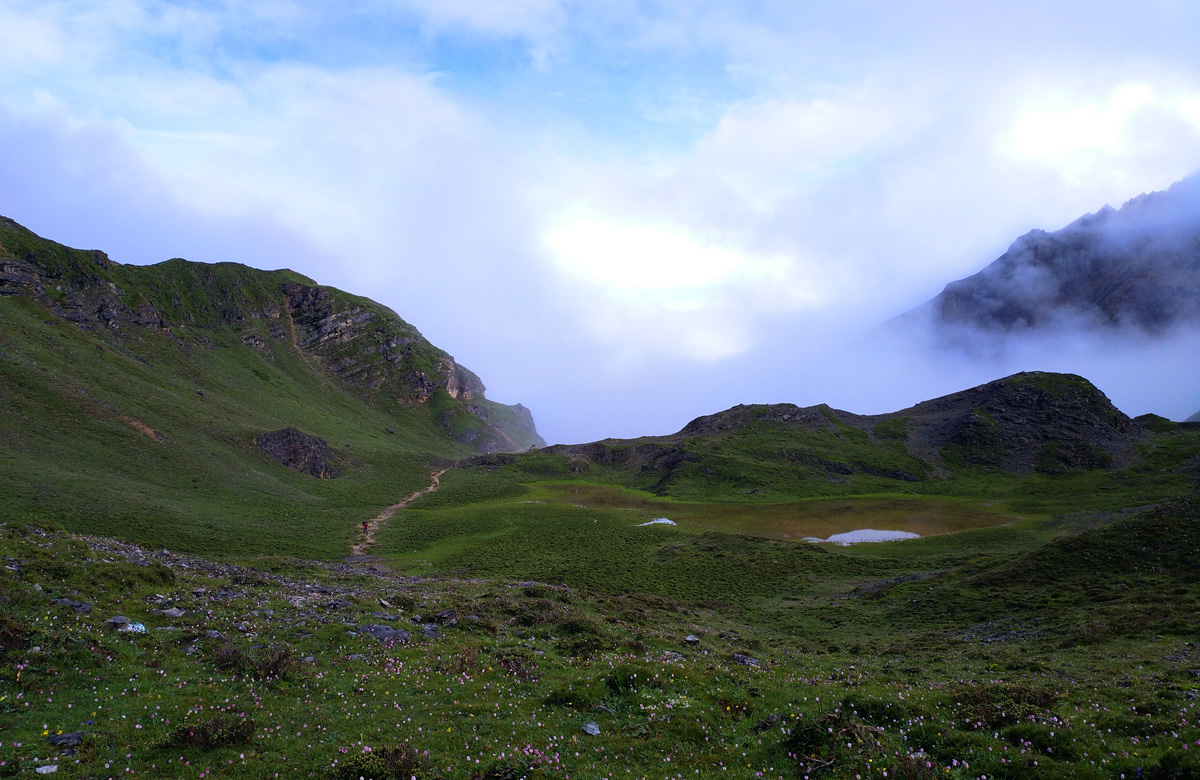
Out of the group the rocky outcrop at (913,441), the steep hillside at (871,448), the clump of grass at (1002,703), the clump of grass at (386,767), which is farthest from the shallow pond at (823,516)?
the clump of grass at (386,767)

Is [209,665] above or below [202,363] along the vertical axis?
below

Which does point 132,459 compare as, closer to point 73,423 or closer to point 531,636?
point 73,423

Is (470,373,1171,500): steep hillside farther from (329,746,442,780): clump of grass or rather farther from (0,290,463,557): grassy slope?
(329,746,442,780): clump of grass

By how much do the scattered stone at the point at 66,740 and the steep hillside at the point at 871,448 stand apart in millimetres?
103812

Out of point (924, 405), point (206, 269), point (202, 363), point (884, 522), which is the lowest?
point (884, 522)

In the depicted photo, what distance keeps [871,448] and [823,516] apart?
73863 millimetres

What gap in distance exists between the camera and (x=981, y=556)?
159 feet

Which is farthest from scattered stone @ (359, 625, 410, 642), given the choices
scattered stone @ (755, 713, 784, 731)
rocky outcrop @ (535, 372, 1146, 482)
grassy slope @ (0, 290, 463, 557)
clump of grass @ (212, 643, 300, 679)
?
rocky outcrop @ (535, 372, 1146, 482)

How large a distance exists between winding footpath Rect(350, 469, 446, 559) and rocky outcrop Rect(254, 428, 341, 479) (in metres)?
17.7

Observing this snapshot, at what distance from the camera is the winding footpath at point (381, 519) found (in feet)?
182

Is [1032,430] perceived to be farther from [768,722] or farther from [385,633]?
[385,633]

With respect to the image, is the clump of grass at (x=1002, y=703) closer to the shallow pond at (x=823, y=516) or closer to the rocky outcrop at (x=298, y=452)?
the shallow pond at (x=823, y=516)

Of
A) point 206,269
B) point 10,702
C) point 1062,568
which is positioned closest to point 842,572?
point 1062,568

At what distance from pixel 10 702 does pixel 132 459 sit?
232 feet
